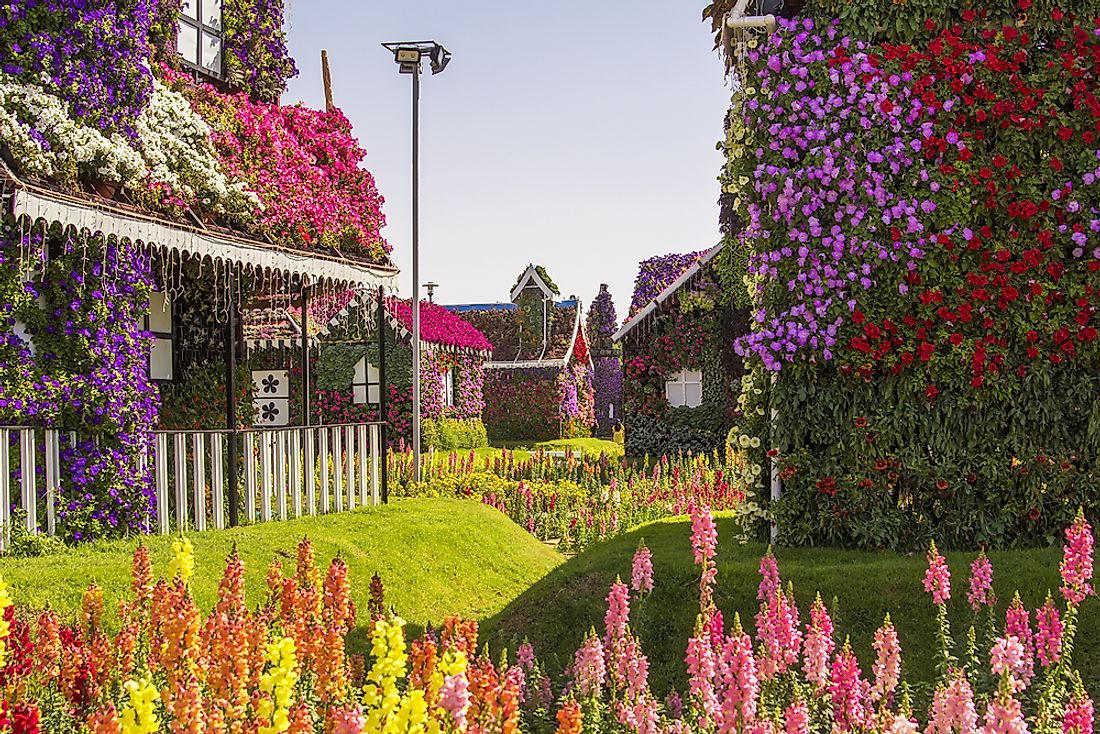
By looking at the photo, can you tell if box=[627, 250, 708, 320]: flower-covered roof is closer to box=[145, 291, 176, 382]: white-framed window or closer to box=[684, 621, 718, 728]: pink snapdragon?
box=[145, 291, 176, 382]: white-framed window

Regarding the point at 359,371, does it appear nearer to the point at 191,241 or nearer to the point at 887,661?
the point at 191,241

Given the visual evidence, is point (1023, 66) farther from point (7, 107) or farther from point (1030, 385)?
point (7, 107)

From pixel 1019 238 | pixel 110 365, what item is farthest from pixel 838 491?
pixel 110 365

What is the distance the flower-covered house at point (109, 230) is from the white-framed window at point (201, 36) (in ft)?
0.59

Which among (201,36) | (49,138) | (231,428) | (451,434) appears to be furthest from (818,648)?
(451,434)

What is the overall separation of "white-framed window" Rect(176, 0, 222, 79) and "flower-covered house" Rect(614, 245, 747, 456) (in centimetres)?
1160

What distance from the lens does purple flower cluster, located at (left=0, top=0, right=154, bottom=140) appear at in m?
9.07

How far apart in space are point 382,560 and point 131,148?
4.44 metres

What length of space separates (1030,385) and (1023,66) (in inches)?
105

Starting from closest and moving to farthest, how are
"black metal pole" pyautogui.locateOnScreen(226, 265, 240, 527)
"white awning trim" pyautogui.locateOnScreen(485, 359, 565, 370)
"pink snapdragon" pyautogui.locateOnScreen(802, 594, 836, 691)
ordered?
"pink snapdragon" pyautogui.locateOnScreen(802, 594, 836, 691) → "black metal pole" pyautogui.locateOnScreen(226, 265, 240, 527) → "white awning trim" pyautogui.locateOnScreen(485, 359, 565, 370)

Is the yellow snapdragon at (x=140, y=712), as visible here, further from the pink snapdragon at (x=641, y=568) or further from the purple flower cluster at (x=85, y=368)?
the purple flower cluster at (x=85, y=368)

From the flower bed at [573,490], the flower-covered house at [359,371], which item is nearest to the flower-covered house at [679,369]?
the flower bed at [573,490]

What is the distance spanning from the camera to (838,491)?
31.1 ft

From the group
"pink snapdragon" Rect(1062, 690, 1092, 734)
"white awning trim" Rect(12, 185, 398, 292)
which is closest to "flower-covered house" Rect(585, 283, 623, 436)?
"white awning trim" Rect(12, 185, 398, 292)
